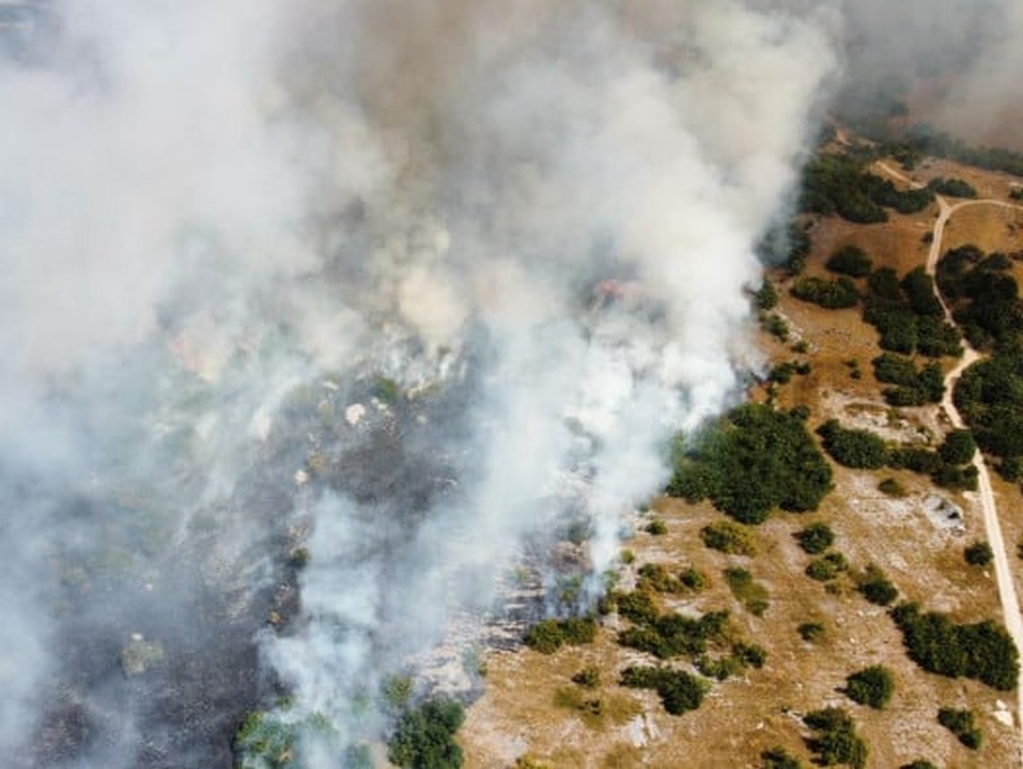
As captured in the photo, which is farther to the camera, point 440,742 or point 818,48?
point 818,48

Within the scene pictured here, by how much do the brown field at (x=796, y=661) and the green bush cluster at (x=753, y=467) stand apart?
0.89 meters

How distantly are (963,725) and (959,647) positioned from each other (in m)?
4.05

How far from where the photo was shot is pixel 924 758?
37438 mm

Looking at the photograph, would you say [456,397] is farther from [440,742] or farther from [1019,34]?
[1019,34]

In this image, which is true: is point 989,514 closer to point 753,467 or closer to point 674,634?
point 753,467

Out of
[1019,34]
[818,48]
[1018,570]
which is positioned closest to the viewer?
[1018,570]

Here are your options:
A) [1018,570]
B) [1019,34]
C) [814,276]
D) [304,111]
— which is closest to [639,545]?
[1018,570]

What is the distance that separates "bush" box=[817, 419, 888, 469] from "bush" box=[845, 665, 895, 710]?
13921 mm

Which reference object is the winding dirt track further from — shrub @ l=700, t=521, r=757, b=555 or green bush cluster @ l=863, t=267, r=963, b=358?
shrub @ l=700, t=521, r=757, b=555

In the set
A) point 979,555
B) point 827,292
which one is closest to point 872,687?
point 979,555

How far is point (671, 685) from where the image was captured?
39.1m

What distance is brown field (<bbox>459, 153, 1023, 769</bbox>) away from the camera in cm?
3744

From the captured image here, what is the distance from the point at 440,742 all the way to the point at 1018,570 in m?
29.5

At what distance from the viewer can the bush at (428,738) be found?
35.7 metres
